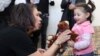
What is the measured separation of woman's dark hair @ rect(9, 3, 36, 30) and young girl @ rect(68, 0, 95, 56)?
58 cm

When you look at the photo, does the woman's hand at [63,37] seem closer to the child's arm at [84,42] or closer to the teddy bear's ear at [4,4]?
the child's arm at [84,42]

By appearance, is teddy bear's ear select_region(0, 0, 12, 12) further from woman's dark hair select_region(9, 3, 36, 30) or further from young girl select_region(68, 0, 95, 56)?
young girl select_region(68, 0, 95, 56)

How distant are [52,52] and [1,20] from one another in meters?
0.40

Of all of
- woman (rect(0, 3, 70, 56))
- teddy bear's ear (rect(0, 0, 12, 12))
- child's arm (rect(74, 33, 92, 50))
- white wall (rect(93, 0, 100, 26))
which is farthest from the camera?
white wall (rect(93, 0, 100, 26))

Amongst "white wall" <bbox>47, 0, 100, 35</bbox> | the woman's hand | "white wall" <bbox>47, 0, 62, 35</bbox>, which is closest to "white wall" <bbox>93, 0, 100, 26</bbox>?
"white wall" <bbox>47, 0, 100, 35</bbox>

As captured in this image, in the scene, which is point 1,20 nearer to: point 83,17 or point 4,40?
point 4,40

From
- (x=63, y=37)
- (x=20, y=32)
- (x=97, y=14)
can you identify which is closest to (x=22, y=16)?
(x=20, y=32)

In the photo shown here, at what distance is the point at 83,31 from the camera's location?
2342 millimetres

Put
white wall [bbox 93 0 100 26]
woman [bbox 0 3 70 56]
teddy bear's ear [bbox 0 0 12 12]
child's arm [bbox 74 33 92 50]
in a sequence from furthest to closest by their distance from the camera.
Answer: white wall [bbox 93 0 100 26] < child's arm [bbox 74 33 92 50] < teddy bear's ear [bbox 0 0 12 12] < woman [bbox 0 3 70 56]

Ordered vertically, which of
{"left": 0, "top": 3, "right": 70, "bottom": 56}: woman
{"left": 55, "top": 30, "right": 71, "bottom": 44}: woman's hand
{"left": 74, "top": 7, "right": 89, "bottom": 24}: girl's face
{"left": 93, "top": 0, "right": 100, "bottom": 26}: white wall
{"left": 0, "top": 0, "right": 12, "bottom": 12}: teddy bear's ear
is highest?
{"left": 0, "top": 0, "right": 12, "bottom": 12}: teddy bear's ear

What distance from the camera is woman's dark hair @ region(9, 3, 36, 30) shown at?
172 centimetres

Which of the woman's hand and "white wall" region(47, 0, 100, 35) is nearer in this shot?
the woman's hand

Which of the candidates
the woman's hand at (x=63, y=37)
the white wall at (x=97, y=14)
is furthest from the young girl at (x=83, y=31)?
the white wall at (x=97, y=14)

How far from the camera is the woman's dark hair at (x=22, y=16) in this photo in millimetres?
1717
